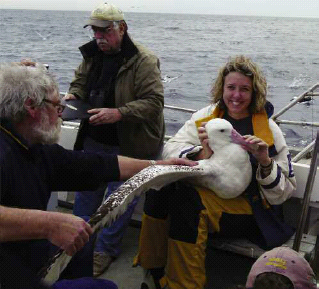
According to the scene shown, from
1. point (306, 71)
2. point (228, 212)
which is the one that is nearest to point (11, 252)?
point (228, 212)

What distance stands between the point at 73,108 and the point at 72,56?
20606mm

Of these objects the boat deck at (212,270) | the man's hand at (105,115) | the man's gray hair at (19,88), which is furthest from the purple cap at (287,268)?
the man's hand at (105,115)

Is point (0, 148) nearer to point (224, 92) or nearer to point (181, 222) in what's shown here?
point (181, 222)

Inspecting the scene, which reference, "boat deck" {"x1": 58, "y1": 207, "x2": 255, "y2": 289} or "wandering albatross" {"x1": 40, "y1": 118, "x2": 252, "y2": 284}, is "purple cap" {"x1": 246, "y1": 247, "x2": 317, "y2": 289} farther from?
"boat deck" {"x1": 58, "y1": 207, "x2": 255, "y2": 289}

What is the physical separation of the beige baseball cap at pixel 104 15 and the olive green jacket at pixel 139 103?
0.25m

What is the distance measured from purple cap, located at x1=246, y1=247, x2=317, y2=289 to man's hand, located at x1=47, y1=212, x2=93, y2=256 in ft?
2.26

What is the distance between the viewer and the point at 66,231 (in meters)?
2.15

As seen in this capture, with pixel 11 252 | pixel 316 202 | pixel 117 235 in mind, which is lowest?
pixel 117 235

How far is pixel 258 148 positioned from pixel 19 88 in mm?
1362

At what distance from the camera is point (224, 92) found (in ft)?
11.1

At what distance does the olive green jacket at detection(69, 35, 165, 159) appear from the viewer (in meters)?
3.64

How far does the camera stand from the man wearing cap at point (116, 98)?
363cm

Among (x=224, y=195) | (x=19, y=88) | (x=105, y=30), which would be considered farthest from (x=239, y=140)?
→ (x=19, y=88)

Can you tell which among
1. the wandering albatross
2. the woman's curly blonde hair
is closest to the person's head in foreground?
the wandering albatross
